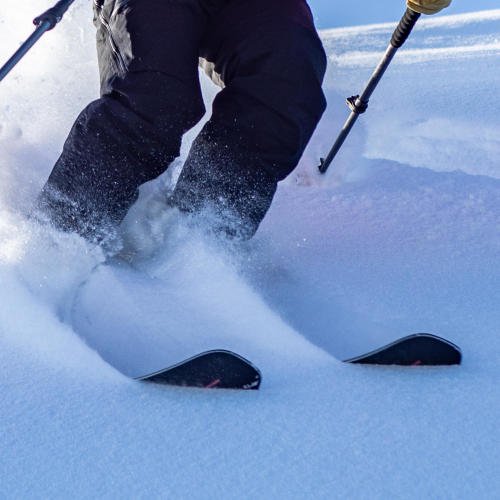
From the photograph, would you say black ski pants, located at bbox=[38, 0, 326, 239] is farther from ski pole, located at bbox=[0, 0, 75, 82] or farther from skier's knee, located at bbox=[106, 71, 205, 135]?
ski pole, located at bbox=[0, 0, 75, 82]

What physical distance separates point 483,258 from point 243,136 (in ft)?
2.34

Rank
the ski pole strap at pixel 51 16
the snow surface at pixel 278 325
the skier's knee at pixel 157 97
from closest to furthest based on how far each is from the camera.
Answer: the snow surface at pixel 278 325 → the skier's knee at pixel 157 97 → the ski pole strap at pixel 51 16

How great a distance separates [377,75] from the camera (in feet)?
5.80

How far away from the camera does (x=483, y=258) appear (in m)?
1.54

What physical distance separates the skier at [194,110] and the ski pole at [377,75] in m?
0.11

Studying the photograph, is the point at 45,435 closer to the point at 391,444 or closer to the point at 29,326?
the point at 29,326

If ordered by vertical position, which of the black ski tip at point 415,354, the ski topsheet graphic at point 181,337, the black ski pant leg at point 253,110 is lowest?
the black ski tip at point 415,354

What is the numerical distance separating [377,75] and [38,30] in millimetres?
976

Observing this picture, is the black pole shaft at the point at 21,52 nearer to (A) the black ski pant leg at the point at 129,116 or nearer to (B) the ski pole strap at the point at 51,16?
(B) the ski pole strap at the point at 51,16

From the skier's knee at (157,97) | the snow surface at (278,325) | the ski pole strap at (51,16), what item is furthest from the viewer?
the ski pole strap at (51,16)

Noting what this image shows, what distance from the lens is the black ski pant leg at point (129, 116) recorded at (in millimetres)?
1401

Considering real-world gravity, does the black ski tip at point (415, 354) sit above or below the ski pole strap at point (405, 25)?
below

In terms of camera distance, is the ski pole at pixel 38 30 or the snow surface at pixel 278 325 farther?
the ski pole at pixel 38 30

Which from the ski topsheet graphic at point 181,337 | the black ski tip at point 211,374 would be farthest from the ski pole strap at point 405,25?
the black ski tip at point 211,374
